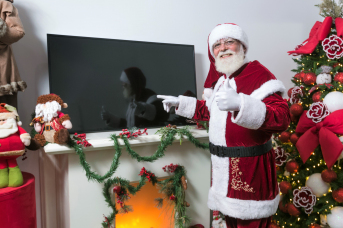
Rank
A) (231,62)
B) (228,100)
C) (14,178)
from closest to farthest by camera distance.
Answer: (228,100), (231,62), (14,178)

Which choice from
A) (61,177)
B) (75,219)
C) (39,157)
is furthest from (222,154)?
(39,157)

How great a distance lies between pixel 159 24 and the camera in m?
2.26

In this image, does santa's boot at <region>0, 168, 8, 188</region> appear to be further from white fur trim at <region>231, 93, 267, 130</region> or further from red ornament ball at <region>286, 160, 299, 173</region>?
red ornament ball at <region>286, 160, 299, 173</region>

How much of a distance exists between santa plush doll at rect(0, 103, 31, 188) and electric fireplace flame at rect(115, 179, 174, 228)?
0.89 metres

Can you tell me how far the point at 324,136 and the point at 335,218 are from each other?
60 cm

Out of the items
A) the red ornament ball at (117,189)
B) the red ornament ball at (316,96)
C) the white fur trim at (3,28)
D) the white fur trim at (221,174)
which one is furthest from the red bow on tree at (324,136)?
the white fur trim at (3,28)

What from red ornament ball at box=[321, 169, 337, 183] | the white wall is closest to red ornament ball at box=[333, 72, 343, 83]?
red ornament ball at box=[321, 169, 337, 183]

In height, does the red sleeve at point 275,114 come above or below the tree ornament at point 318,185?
above

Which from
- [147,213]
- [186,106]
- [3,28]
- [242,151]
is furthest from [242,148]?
[3,28]

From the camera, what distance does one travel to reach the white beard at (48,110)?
163 centimetres

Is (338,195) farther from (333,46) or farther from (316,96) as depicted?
(333,46)

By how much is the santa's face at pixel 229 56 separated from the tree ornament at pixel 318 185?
1184mm

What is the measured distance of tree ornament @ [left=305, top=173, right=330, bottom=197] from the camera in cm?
192

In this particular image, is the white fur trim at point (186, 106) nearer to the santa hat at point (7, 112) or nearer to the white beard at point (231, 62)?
the white beard at point (231, 62)
